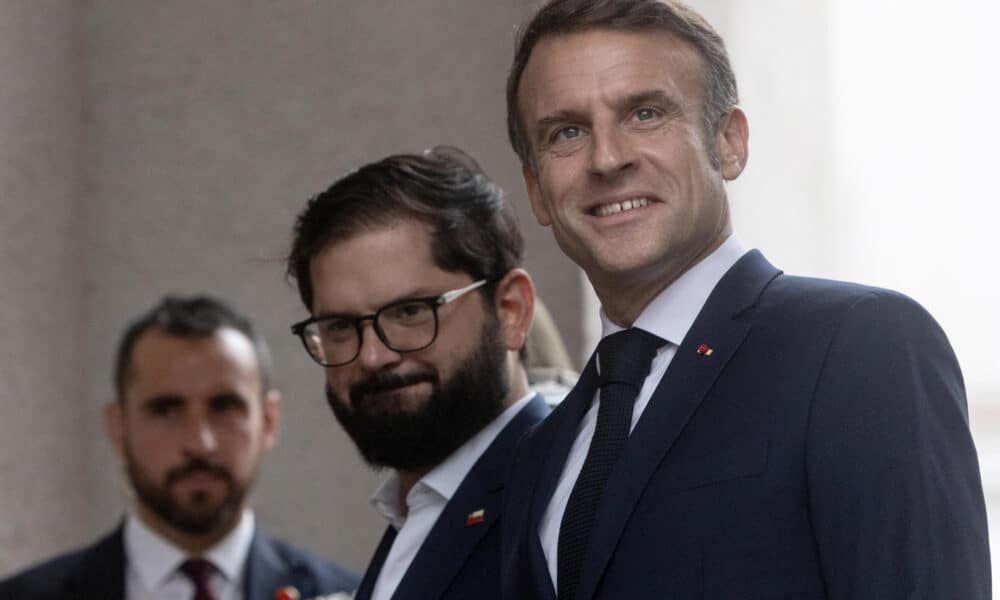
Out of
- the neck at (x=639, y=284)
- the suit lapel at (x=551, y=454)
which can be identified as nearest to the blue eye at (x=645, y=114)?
the neck at (x=639, y=284)

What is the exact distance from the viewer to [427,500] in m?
2.10

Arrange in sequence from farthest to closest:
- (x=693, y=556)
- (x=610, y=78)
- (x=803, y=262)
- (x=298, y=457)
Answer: (x=298, y=457) < (x=803, y=262) < (x=610, y=78) < (x=693, y=556)

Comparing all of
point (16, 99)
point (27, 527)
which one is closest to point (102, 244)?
point (16, 99)

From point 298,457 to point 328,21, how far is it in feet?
4.37

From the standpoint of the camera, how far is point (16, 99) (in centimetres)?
441

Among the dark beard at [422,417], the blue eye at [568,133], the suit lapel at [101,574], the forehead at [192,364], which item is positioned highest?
the blue eye at [568,133]

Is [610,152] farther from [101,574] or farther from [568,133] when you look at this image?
[101,574]

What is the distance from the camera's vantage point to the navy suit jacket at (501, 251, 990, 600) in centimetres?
121

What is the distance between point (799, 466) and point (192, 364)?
2.85 meters

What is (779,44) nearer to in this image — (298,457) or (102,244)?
(298,457)

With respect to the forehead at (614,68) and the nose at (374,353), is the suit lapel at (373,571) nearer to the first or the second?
the nose at (374,353)

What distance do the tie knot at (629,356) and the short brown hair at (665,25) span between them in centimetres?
21

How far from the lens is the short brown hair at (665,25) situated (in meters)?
1.50

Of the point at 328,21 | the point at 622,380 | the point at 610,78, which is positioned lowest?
the point at 622,380
